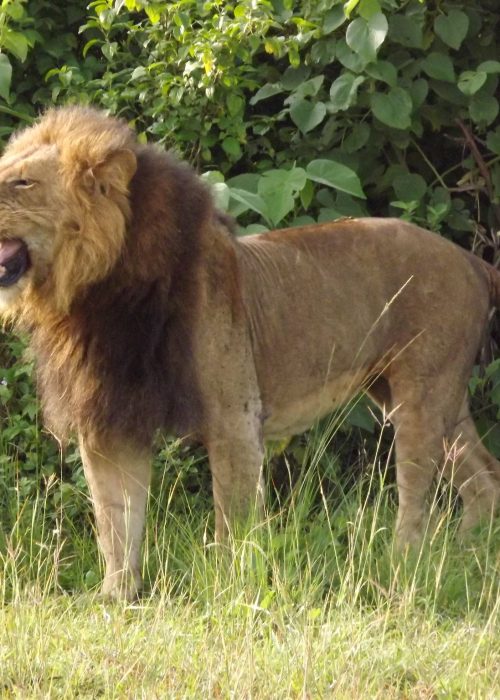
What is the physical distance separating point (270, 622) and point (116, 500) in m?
1.01

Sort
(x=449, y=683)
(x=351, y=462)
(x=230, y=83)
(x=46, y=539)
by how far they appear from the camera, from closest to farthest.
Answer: (x=449, y=683), (x=46, y=539), (x=230, y=83), (x=351, y=462)

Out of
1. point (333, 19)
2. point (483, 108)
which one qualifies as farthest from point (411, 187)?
point (333, 19)

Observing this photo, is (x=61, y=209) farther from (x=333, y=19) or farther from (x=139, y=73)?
(x=333, y=19)

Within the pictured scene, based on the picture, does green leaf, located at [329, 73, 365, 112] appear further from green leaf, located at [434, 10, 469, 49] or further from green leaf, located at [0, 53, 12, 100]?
green leaf, located at [0, 53, 12, 100]

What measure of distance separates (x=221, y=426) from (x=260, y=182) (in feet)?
4.24

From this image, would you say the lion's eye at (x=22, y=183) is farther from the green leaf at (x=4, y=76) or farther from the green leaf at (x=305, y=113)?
the green leaf at (x=305, y=113)

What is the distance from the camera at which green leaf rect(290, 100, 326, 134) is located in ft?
18.2

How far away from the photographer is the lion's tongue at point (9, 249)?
4121mm

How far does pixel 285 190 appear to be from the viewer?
533cm

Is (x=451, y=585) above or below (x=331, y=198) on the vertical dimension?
below

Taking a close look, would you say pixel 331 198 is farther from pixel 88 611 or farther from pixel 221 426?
pixel 88 611

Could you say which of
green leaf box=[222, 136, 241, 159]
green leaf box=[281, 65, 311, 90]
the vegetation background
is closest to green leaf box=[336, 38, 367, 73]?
the vegetation background

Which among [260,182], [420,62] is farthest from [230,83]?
[420,62]

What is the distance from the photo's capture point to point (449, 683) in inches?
137
